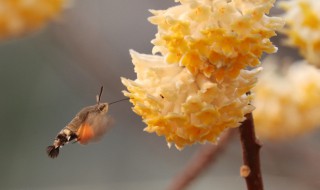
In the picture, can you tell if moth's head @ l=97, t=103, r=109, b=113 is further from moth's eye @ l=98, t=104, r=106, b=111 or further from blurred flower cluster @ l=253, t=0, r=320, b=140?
blurred flower cluster @ l=253, t=0, r=320, b=140

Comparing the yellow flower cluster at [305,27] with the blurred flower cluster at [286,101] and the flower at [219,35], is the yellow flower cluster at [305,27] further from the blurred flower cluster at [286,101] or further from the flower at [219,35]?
the blurred flower cluster at [286,101]

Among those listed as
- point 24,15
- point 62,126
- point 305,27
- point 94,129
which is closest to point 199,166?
point 305,27

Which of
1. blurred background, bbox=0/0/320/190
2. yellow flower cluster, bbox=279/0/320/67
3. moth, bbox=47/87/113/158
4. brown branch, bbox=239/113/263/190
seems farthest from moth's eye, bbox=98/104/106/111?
blurred background, bbox=0/0/320/190

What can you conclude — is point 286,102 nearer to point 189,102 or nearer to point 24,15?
point 24,15

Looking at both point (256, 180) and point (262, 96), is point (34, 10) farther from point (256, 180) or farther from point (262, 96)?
point (256, 180)

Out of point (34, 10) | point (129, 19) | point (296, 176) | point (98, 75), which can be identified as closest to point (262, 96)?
point (296, 176)

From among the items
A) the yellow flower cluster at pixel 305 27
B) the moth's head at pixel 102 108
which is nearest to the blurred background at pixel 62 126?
the yellow flower cluster at pixel 305 27
